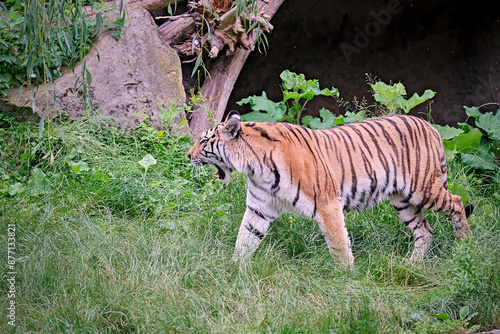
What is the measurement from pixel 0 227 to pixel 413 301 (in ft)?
10.6

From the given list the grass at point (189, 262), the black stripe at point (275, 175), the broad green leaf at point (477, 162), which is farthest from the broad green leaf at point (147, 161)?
the broad green leaf at point (477, 162)

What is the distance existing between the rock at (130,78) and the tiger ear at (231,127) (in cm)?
220

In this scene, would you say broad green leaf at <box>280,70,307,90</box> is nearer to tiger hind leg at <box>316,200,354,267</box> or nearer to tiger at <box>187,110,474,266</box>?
tiger at <box>187,110,474,266</box>

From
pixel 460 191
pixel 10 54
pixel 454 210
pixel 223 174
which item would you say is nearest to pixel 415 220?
pixel 454 210

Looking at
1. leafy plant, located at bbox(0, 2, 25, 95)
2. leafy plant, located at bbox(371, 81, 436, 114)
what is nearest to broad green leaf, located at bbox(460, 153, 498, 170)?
leafy plant, located at bbox(371, 81, 436, 114)

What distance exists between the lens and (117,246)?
13.4ft

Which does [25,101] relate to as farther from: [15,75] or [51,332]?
[51,332]

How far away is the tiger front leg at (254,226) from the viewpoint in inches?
169

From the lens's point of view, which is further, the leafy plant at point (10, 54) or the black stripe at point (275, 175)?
the leafy plant at point (10, 54)

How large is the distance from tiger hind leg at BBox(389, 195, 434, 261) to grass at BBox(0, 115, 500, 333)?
11cm

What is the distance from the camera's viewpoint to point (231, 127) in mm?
4203

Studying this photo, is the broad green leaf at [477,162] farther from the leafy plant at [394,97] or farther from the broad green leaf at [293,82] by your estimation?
the broad green leaf at [293,82]

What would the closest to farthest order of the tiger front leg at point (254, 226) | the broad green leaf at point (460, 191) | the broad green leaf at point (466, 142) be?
the tiger front leg at point (254, 226), the broad green leaf at point (460, 191), the broad green leaf at point (466, 142)

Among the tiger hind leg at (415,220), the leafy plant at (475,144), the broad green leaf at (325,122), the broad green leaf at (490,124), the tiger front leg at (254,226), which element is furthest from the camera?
the broad green leaf at (325,122)
